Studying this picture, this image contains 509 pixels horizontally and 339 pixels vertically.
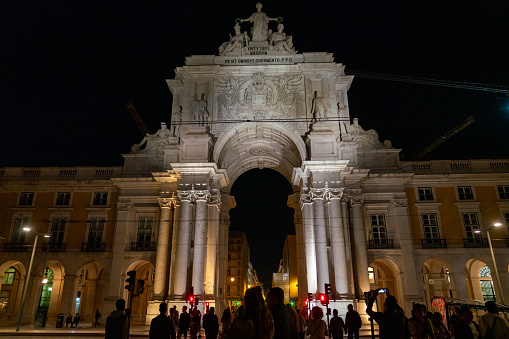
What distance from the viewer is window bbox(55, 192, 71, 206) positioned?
33953 millimetres

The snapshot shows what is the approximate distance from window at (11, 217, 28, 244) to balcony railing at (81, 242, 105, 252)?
5.65 meters

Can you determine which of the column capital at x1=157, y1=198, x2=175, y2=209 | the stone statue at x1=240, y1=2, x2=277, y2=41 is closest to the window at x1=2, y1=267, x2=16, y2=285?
the column capital at x1=157, y1=198, x2=175, y2=209

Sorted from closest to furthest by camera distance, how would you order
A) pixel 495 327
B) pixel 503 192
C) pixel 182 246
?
pixel 495 327 < pixel 182 246 < pixel 503 192

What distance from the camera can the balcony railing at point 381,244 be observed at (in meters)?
29.8

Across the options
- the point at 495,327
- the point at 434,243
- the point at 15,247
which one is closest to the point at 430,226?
the point at 434,243

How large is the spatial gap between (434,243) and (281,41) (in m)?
21.5

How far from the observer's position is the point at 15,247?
32375 mm

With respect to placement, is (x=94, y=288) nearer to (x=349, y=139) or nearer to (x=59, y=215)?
(x=59, y=215)

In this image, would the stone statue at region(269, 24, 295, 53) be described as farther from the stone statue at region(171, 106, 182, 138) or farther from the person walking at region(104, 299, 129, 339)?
the person walking at region(104, 299, 129, 339)

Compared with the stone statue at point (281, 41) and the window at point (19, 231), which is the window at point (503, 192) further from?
the window at point (19, 231)

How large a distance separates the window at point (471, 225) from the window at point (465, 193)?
1496 millimetres

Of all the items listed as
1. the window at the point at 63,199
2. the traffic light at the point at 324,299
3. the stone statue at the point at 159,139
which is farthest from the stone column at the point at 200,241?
the window at the point at 63,199

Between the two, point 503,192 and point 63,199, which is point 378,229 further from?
point 63,199

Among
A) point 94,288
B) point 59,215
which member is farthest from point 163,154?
point 94,288
